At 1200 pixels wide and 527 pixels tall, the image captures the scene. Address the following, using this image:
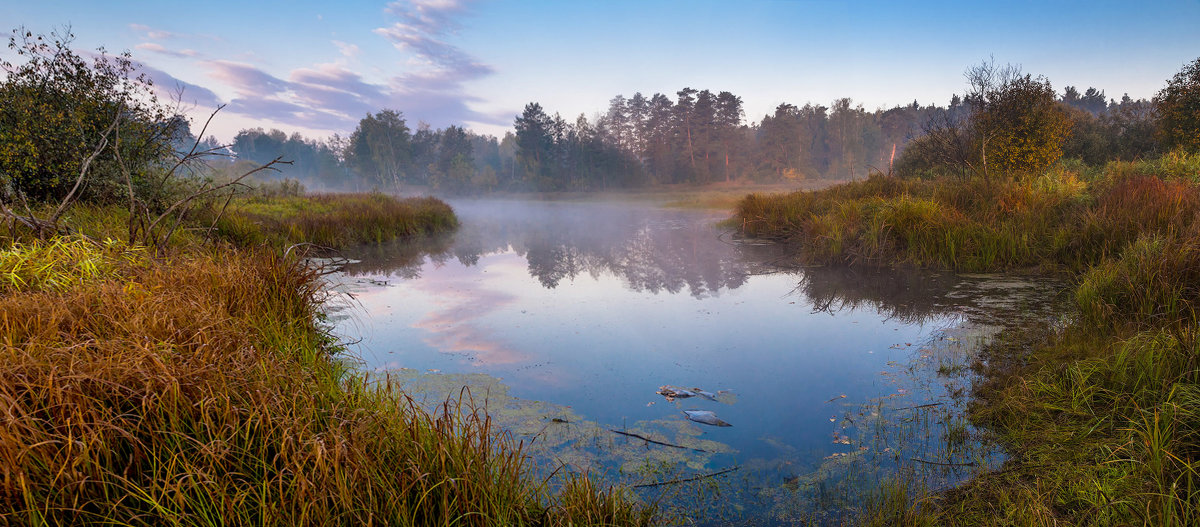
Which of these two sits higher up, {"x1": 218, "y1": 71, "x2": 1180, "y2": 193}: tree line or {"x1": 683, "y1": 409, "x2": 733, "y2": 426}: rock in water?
{"x1": 218, "y1": 71, "x2": 1180, "y2": 193}: tree line

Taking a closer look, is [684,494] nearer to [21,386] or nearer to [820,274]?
[21,386]

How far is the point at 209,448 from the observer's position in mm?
1814

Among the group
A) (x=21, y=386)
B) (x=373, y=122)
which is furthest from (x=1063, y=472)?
(x=373, y=122)

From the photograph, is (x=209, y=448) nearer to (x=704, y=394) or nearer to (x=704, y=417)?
(x=704, y=417)

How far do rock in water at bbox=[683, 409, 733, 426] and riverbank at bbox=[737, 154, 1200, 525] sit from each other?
110 centimetres

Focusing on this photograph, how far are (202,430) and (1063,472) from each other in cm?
385

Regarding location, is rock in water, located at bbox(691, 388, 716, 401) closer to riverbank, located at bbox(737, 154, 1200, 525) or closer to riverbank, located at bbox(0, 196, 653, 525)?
riverbank, located at bbox(737, 154, 1200, 525)

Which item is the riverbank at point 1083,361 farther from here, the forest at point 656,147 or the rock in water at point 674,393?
A: the forest at point 656,147

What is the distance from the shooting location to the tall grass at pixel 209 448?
65.4 inches

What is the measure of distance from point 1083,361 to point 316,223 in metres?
13.0

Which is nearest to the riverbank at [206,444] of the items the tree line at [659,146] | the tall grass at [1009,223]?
the tall grass at [1009,223]

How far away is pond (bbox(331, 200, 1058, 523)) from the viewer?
277cm

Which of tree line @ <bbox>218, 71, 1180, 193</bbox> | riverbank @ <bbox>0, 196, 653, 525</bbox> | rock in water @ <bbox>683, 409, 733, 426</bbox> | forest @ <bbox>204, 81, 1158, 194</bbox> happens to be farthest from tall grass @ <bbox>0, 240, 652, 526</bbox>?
forest @ <bbox>204, 81, 1158, 194</bbox>

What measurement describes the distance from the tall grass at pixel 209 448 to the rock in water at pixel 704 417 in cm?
109
